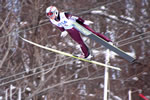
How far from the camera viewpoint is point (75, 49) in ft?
42.2

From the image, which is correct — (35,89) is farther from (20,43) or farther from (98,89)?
(98,89)

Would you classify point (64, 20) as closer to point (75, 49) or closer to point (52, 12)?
point (52, 12)

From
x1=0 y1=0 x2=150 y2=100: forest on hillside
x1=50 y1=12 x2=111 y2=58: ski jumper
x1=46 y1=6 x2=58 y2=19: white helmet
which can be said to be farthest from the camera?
x1=0 y1=0 x2=150 y2=100: forest on hillside

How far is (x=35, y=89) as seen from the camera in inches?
471

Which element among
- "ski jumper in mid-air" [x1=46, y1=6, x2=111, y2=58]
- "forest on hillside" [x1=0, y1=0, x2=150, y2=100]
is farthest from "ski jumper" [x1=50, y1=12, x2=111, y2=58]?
"forest on hillside" [x1=0, y1=0, x2=150, y2=100]

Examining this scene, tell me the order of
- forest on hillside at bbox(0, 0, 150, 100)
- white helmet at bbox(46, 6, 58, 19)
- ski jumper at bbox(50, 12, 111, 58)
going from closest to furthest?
1. white helmet at bbox(46, 6, 58, 19)
2. ski jumper at bbox(50, 12, 111, 58)
3. forest on hillside at bbox(0, 0, 150, 100)

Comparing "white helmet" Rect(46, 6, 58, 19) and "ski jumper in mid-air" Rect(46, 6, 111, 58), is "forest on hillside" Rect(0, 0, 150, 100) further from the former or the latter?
"white helmet" Rect(46, 6, 58, 19)

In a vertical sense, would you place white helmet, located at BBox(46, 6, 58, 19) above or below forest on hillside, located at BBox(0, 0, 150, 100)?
below

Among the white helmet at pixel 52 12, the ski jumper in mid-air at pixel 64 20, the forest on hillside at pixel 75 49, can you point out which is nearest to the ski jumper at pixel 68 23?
the ski jumper in mid-air at pixel 64 20

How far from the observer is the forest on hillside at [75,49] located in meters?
12.8

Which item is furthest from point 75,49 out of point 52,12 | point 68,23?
point 52,12

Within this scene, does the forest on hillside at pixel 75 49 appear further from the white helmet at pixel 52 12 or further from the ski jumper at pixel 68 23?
the white helmet at pixel 52 12

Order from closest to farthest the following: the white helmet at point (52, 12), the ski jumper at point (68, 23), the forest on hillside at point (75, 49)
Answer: the white helmet at point (52, 12)
the ski jumper at point (68, 23)
the forest on hillside at point (75, 49)

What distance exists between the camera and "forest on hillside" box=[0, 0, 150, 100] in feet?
42.0
